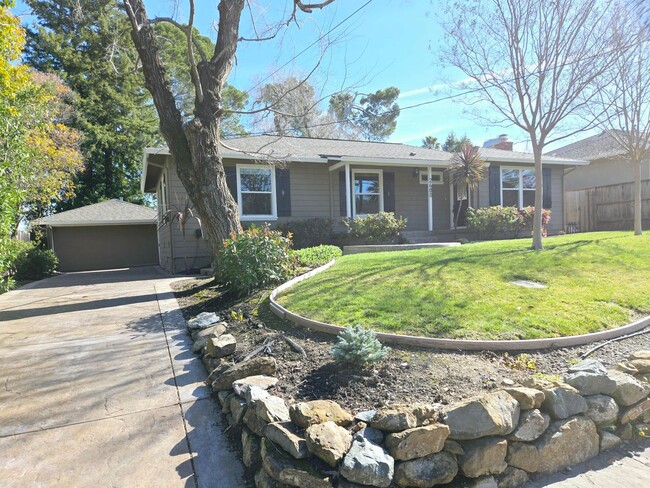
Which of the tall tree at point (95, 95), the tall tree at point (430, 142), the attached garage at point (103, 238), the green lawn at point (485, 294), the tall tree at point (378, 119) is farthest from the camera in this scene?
the tall tree at point (430, 142)

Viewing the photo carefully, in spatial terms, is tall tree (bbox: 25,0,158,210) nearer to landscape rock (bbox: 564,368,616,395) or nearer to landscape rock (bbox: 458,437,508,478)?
landscape rock (bbox: 458,437,508,478)

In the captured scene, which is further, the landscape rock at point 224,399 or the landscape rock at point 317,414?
the landscape rock at point 224,399

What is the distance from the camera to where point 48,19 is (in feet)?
77.7

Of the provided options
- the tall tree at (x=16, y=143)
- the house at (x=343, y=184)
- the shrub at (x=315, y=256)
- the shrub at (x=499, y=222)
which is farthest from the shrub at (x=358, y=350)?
the shrub at (x=499, y=222)

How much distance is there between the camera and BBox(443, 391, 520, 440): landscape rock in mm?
2373

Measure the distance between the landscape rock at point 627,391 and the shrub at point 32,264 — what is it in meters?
15.8

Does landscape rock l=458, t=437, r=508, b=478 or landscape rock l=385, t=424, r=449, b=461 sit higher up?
landscape rock l=385, t=424, r=449, b=461

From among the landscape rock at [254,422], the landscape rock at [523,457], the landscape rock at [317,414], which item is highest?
the landscape rock at [317,414]

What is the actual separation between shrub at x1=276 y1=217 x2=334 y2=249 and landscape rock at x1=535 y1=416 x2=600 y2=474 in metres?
9.13

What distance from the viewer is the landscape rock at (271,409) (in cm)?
252

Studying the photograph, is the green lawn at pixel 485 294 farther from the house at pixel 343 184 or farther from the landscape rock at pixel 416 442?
the house at pixel 343 184

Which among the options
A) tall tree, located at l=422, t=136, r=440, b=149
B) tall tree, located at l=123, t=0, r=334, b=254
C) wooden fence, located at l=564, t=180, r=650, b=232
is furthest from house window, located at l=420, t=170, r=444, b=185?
tall tree, located at l=422, t=136, r=440, b=149

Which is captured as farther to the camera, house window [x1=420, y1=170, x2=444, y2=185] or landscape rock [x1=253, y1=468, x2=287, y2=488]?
house window [x1=420, y1=170, x2=444, y2=185]

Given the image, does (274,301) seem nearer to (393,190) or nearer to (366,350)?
(366,350)
